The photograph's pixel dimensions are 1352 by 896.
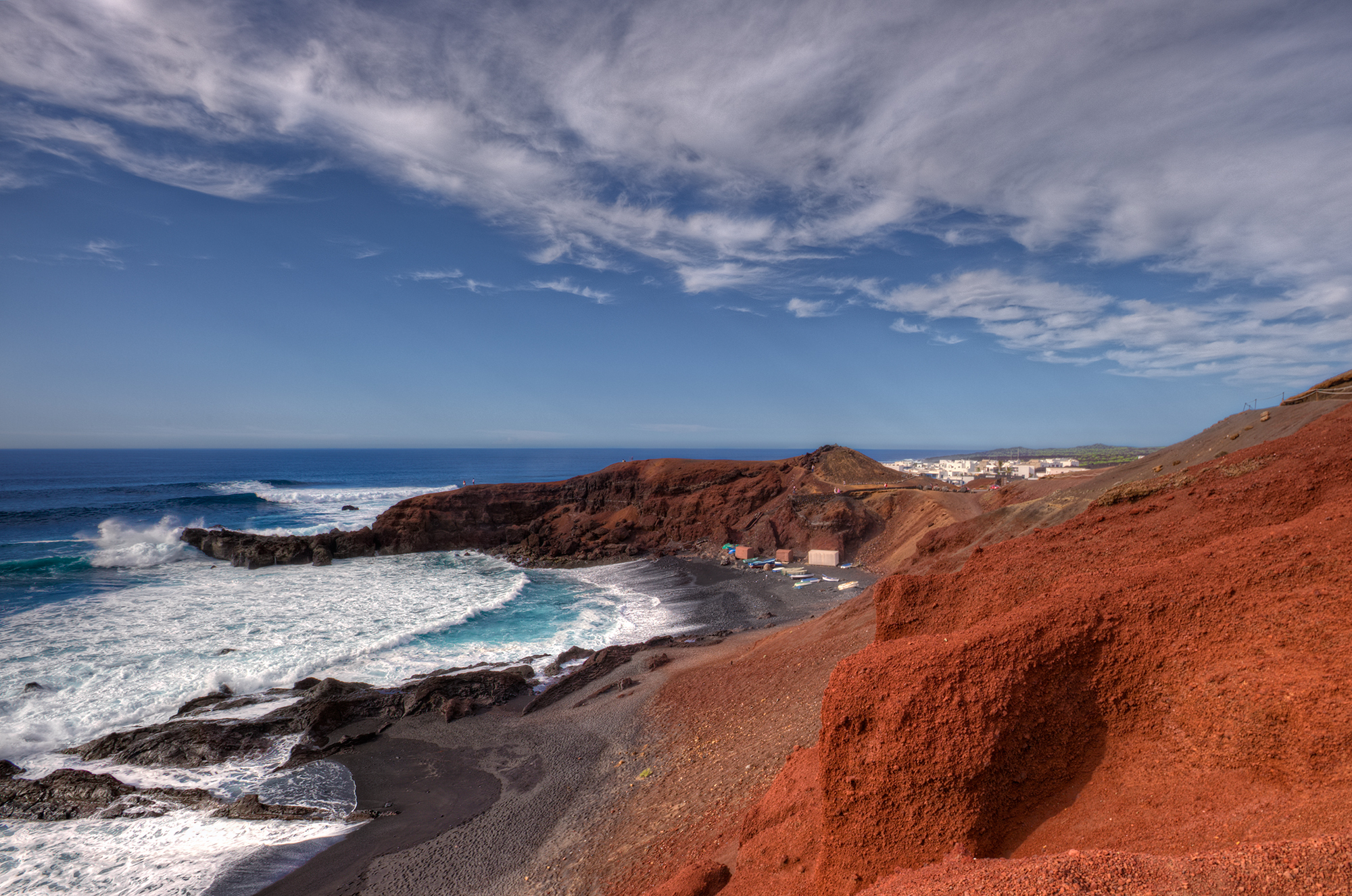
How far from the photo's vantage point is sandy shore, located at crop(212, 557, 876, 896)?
34.6 ft

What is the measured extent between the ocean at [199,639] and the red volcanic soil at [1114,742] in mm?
11940

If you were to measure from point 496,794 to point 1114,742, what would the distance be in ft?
41.7

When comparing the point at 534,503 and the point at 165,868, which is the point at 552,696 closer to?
the point at 165,868

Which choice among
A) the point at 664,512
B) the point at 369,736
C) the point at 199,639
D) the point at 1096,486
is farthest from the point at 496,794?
the point at 664,512

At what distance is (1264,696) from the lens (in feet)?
14.0

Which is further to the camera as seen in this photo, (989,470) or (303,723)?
(989,470)

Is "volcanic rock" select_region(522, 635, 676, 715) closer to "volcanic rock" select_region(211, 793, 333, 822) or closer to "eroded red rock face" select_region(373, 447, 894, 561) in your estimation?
"volcanic rock" select_region(211, 793, 333, 822)

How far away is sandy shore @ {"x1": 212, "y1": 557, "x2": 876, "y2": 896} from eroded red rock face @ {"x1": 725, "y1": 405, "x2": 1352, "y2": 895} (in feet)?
19.4

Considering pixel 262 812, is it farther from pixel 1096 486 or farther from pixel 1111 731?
pixel 1096 486

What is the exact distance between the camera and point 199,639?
75.2 feet

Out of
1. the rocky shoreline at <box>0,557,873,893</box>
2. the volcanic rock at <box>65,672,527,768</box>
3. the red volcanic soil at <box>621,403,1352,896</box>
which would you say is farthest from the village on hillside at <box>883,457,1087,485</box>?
the red volcanic soil at <box>621,403,1352,896</box>

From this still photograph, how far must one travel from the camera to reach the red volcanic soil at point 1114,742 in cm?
371

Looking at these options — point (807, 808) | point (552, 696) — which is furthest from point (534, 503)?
point (807, 808)

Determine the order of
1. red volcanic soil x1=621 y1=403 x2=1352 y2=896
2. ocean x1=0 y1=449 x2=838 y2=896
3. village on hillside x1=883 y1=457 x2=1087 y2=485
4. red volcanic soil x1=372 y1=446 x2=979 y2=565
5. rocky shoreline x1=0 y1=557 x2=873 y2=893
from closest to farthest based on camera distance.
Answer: red volcanic soil x1=621 y1=403 x2=1352 y2=896 → ocean x1=0 y1=449 x2=838 y2=896 → rocky shoreline x1=0 y1=557 x2=873 y2=893 → red volcanic soil x1=372 y1=446 x2=979 y2=565 → village on hillside x1=883 y1=457 x2=1087 y2=485
